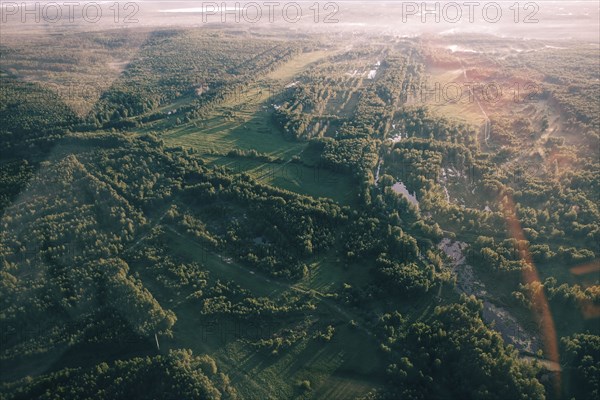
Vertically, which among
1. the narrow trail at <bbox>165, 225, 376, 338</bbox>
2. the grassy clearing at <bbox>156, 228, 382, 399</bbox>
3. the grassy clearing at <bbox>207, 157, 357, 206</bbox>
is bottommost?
the grassy clearing at <bbox>156, 228, 382, 399</bbox>

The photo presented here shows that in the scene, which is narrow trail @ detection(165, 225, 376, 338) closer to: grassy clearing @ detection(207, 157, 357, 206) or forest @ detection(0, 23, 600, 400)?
forest @ detection(0, 23, 600, 400)

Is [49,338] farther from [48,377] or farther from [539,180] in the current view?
[539,180]

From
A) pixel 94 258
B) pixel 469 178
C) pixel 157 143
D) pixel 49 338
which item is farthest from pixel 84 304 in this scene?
pixel 469 178

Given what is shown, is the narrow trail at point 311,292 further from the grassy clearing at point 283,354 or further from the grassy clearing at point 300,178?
the grassy clearing at point 300,178

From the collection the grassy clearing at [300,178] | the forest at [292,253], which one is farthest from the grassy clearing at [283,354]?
the grassy clearing at [300,178]

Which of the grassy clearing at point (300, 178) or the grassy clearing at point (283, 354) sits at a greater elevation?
the grassy clearing at point (300, 178)

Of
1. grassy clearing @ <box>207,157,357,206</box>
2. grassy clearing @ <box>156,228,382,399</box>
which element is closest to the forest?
grassy clearing @ <box>156,228,382,399</box>

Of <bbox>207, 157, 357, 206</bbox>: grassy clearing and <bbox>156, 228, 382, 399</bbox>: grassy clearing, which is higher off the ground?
<bbox>207, 157, 357, 206</bbox>: grassy clearing

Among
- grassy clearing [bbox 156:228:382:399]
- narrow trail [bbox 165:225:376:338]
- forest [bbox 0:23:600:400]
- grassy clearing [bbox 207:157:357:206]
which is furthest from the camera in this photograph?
grassy clearing [bbox 207:157:357:206]

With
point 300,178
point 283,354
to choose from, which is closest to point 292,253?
point 283,354

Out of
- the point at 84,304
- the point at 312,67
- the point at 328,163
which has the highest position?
the point at 312,67

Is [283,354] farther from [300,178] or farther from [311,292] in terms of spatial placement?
[300,178]
